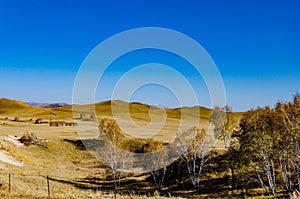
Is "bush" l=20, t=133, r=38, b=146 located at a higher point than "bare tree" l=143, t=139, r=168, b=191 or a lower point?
higher

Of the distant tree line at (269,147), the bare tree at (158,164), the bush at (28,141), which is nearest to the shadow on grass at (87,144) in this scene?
the bush at (28,141)

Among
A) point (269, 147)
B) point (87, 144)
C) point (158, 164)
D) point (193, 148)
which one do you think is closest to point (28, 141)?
point (87, 144)

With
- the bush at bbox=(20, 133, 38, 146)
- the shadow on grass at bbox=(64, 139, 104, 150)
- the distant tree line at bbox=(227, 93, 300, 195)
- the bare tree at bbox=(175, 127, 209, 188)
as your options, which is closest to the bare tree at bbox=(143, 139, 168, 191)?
the bare tree at bbox=(175, 127, 209, 188)

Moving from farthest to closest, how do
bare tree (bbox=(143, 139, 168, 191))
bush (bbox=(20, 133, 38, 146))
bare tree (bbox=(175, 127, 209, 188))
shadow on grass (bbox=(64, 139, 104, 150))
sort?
1. shadow on grass (bbox=(64, 139, 104, 150))
2. bush (bbox=(20, 133, 38, 146))
3. bare tree (bbox=(175, 127, 209, 188))
4. bare tree (bbox=(143, 139, 168, 191))

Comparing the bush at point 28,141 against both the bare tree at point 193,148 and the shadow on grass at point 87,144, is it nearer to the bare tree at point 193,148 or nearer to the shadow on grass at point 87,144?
the shadow on grass at point 87,144

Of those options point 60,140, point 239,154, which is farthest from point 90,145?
point 239,154

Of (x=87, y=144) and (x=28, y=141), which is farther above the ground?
(x=28, y=141)

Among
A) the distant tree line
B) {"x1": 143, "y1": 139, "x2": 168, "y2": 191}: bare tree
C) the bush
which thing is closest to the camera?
the distant tree line

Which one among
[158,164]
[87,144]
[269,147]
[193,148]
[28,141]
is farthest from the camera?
[87,144]

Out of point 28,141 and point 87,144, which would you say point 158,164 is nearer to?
point 87,144

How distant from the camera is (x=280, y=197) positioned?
35.2m

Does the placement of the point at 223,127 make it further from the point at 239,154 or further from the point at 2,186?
the point at 2,186

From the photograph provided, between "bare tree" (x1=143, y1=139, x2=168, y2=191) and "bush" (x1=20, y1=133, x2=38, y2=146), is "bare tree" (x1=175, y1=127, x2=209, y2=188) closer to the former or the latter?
"bare tree" (x1=143, y1=139, x2=168, y2=191)

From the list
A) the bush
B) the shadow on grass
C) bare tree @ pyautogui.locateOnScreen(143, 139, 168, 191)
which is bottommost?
bare tree @ pyautogui.locateOnScreen(143, 139, 168, 191)
